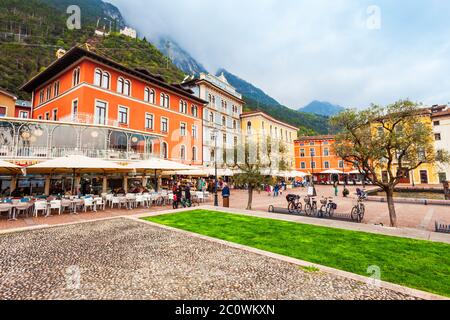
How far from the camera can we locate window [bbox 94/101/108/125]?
21906mm

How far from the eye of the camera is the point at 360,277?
4574 mm

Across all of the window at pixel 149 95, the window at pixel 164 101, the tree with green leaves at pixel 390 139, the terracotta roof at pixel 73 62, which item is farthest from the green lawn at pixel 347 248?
the window at pixel 164 101

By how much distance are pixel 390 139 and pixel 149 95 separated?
25.9 metres

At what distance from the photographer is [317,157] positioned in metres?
58.1

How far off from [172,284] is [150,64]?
198ft

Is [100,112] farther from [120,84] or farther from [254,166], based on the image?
[254,166]

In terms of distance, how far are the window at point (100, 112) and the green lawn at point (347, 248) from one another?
16931mm

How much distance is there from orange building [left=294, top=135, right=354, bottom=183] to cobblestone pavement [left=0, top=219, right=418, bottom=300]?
178 feet

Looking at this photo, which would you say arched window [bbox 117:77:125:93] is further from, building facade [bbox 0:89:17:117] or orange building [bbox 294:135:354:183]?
orange building [bbox 294:135:354:183]

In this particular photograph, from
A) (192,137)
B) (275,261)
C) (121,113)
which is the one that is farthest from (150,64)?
(275,261)

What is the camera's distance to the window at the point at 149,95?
27583 mm

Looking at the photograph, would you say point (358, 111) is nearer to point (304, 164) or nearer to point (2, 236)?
point (2, 236)

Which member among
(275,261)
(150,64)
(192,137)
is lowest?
(275,261)

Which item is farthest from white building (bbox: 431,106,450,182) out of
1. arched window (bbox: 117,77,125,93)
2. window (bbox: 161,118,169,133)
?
arched window (bbox: 117,77,125,93)
